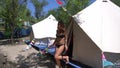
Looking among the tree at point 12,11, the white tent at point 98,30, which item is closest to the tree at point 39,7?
the tree at point 12,11

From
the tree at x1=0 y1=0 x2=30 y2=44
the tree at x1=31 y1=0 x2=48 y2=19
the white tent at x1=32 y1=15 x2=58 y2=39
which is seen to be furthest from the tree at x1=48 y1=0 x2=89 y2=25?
the tree at x1=31 y1=0 x2=48 y2=19

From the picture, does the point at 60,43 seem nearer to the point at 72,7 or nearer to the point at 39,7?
the point at 72,7

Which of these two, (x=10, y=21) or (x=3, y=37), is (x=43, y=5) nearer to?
(x=3, y=37)

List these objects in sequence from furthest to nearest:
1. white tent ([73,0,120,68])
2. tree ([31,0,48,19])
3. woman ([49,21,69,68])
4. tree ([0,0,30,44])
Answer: tree ([31,0,48,19]) < tree ([0,0,30,44]) < white tent ([73,0,120,68]) < woman ([49,21,69,68])

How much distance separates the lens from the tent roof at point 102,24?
8930 millimetres

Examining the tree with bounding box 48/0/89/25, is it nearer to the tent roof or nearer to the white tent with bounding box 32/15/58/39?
the white tent with bounding box 32/15/58/39

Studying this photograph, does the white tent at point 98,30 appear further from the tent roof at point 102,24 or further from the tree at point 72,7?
the tree at point 72,7

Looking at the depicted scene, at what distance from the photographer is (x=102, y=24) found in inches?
372

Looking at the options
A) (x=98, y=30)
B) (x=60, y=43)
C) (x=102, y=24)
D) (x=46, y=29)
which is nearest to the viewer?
(x=60, y=43)

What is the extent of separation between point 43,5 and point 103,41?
136ft

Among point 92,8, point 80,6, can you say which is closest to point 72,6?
point 80,6

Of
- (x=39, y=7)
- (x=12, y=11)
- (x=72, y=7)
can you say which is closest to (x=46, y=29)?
(x=72, y=7)

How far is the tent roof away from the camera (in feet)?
29.3

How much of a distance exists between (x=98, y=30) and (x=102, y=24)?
13.8 inches
